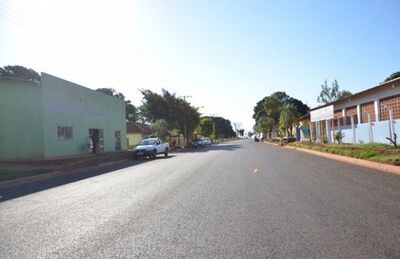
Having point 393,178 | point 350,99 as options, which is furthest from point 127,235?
point 350,99

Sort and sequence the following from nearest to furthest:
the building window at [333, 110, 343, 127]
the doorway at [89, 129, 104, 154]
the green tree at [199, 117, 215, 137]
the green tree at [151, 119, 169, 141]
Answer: the building window at [333, 110, 343, 127] < the doorway at [89, 129, 104, 154] < the green tree at [151, 119, 169, 141] < the green tree at [199, 117, 215, 137]

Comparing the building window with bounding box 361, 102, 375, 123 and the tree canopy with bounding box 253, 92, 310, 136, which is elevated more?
the tree canopy with bounding box 253, 92, 310, 136

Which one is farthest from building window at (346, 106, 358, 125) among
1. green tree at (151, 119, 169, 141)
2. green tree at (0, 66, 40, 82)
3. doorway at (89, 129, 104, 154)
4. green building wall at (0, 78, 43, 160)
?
green tree at (0, 66, 40, 82)

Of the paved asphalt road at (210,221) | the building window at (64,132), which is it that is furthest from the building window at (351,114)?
the paved asphalt road at (210,221)

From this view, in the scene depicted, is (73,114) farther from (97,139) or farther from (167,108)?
(167,108)

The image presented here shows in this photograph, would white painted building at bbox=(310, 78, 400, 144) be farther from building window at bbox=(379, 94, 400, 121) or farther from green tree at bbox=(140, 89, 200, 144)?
green tree at bbox=(140, 89, 200, 144)

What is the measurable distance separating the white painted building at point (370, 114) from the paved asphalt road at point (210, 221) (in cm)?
1622

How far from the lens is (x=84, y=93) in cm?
3972

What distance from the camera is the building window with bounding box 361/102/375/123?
109ft

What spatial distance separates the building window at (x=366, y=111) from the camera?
109 feet

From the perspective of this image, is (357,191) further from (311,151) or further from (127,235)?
(311,151)

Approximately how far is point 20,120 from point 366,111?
25757mm

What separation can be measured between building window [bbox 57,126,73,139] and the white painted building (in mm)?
21242

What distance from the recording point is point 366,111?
3484 cm
